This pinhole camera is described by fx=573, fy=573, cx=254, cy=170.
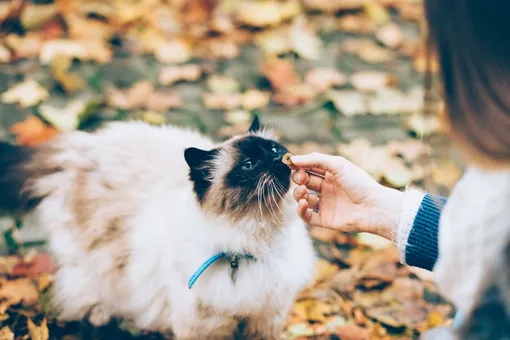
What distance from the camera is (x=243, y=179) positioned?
192 cm

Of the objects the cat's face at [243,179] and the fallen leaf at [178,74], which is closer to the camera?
the cat's face at [243,179]

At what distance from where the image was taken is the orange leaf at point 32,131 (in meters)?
3.00

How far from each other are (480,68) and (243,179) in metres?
0.87

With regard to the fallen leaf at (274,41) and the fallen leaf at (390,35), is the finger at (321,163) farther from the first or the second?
the fallen leaf at (390,35)

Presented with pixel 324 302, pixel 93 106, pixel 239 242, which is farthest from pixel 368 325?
pixel 93 106

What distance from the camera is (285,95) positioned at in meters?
3.61

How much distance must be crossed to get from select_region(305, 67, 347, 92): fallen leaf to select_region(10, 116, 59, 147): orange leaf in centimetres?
162

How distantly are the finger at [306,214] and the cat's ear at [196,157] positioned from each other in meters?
0.36

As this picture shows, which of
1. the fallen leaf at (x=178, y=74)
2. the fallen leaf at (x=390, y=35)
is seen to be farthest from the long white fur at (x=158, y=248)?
the fallen leaf at (x=390, y=35)

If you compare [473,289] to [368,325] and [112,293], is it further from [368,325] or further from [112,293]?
[112,293]

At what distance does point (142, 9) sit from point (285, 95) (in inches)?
50.5

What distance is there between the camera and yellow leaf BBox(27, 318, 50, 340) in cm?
223

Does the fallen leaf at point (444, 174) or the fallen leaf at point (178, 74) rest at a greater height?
the fallen leaf at point (444, 174)

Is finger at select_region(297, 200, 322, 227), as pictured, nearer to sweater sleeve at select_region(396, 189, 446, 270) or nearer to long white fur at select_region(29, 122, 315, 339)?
long white fur at select_region(29, 122, 315, 339)
